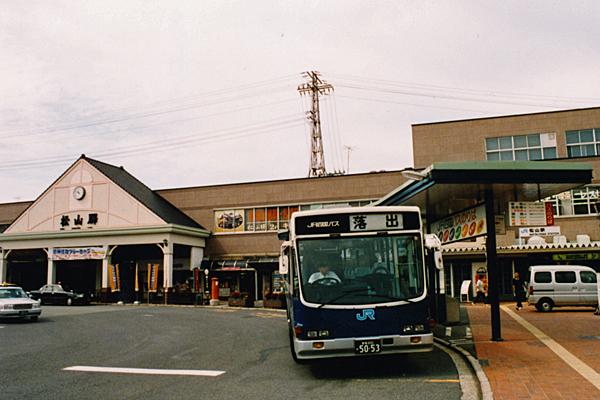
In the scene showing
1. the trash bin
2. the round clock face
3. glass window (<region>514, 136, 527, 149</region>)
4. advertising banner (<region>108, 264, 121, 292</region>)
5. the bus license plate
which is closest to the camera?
the bus license plate

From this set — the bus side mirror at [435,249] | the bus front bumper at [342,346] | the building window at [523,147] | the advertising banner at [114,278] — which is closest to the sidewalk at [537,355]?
the bus front bumper at [342,346]

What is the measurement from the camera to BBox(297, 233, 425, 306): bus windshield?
352 inches

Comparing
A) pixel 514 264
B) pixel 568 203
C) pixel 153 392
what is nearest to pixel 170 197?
pixel 514 264

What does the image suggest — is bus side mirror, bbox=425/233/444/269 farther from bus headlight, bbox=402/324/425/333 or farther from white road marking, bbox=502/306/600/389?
white road marking, bbox=502/306/600/389

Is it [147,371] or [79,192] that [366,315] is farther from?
[79,192]

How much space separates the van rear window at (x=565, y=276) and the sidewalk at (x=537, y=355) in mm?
4560

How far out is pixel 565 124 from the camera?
32.3 meters

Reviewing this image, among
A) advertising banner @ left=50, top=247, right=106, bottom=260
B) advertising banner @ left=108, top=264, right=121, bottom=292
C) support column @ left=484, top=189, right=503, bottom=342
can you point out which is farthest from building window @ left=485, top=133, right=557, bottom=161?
advertising banner @ left=50, top=247, right=106, bottom=260

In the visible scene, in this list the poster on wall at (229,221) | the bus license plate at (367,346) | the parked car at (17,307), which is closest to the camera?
the bus license plate at (367,346)

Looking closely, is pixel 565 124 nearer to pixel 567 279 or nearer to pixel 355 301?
pixel 567 279

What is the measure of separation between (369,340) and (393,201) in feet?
24.1

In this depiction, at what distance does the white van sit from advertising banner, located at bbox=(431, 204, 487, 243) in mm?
7325

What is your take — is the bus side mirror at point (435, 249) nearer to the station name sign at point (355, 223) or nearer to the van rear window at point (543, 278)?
the station name sign at point (355, 223)

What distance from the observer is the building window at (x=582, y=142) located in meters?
31.9
